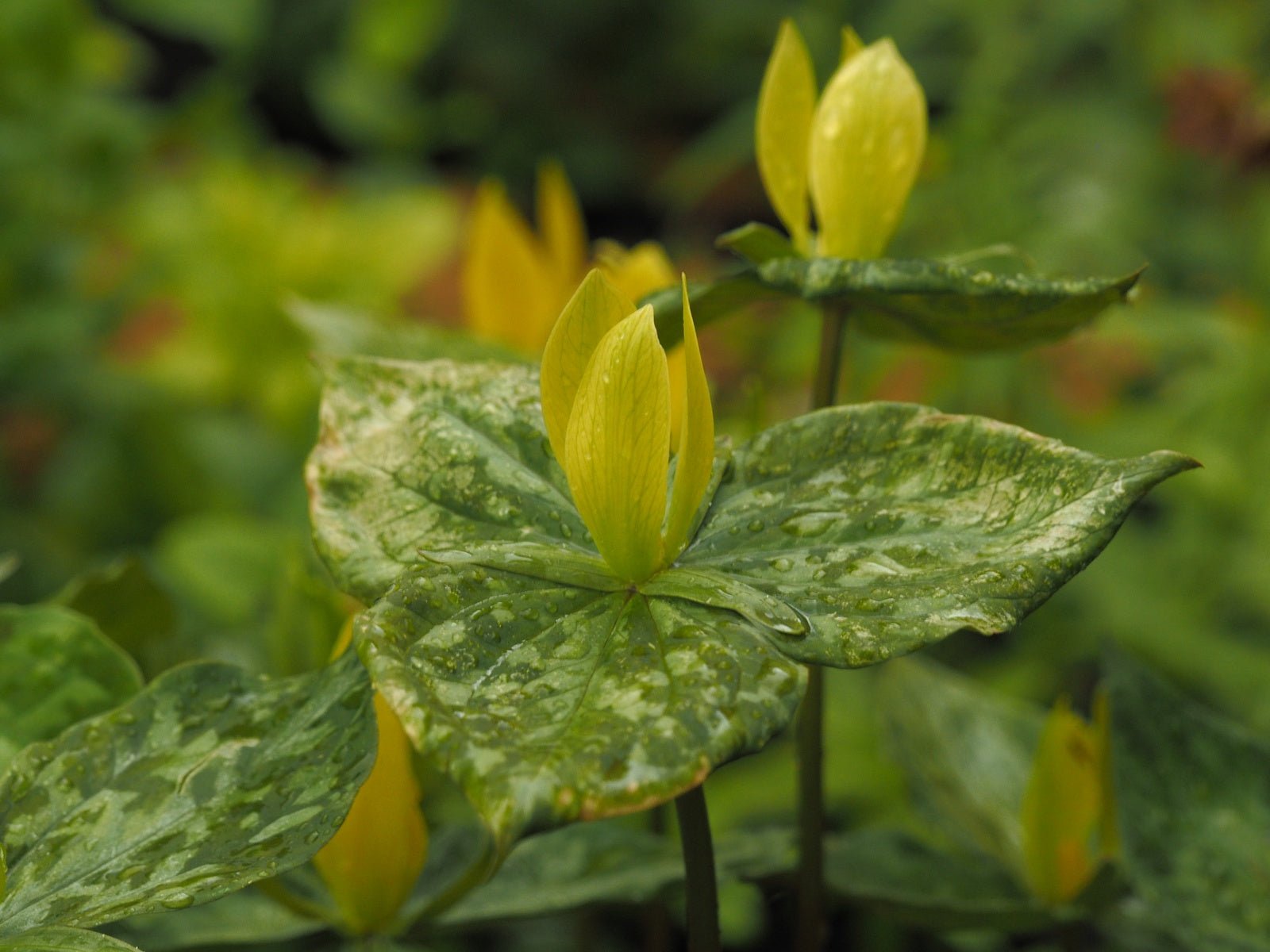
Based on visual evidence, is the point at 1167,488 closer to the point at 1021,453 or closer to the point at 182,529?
the point at 182,529

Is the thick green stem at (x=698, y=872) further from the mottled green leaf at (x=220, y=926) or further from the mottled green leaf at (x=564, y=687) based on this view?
the mottled green leaf at (x=220, y=926)

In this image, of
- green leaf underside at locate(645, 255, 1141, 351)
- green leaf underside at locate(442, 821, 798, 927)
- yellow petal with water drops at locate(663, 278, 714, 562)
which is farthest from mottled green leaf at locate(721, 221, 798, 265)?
green leaf underside at locate(442, 821, 798, 927)

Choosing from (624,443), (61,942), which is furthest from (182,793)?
(624,443)

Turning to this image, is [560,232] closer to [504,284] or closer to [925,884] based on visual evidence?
[504,284]

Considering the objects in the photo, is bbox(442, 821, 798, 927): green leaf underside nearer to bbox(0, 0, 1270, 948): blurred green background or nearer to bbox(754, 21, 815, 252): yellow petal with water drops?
bbox(0, 0, 1270, 948): blurred green background

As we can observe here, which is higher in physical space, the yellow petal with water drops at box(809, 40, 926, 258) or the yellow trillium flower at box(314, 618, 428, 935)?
the yellow petal with water drops at box(809, 40, 926, 258)

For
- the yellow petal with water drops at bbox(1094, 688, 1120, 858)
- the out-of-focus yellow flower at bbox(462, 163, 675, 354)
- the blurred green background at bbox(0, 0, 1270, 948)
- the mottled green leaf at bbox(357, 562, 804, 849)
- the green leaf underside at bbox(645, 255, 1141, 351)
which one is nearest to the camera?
the mottled green leaf at bbox(357, 562, 804, 849)

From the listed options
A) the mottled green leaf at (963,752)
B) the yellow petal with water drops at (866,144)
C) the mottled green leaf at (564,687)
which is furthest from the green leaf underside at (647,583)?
the mottled green leaf at (963,752)

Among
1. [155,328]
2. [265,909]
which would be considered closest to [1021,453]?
[265,909]
